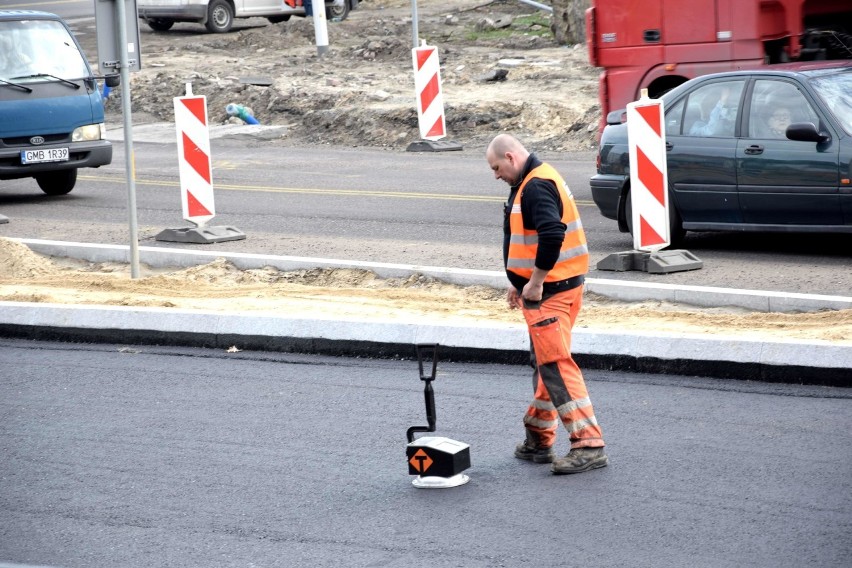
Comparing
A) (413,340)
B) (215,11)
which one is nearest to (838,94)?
(413,340)

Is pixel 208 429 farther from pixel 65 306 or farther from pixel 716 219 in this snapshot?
pixel 716 219

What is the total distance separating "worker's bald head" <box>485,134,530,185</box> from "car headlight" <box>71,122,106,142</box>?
36.8 feet

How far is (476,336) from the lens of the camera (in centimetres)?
889

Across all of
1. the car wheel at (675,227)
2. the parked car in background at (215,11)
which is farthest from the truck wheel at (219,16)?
the car wheel at (675,227)

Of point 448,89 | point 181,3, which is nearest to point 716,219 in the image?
point 448,89

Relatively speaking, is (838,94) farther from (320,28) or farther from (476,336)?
(320,28)

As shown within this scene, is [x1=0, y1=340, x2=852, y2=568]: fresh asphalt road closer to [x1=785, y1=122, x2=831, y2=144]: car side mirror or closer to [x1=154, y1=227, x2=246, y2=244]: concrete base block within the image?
[x1=785, y1=122, x2=831, y2=144]: car side mirror

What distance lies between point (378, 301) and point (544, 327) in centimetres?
387

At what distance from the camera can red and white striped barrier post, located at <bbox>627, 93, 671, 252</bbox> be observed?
10953 millimetres

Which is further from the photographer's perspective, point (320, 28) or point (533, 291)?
point (320, 28)

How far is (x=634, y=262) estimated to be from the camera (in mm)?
11258

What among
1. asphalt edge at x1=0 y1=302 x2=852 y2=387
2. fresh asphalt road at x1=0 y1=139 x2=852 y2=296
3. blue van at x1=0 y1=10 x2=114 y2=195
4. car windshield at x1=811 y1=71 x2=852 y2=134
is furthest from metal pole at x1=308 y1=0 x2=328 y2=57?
asphalt edge at x1=0 y1=302 x2=852 y2=387

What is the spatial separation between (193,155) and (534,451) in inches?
287

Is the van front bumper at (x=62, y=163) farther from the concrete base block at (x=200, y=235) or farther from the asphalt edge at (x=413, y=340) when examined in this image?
the asphalt edge at (x=413, y=340)
